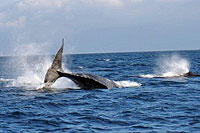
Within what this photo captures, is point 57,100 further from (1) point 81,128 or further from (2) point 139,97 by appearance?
(1) point 81,128

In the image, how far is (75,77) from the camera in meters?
22.3

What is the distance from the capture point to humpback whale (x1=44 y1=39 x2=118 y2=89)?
21.6m

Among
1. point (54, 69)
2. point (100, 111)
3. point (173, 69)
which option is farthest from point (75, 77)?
point (173, 69)

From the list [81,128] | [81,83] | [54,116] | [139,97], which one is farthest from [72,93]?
[81,128]

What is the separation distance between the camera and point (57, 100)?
18.0 m

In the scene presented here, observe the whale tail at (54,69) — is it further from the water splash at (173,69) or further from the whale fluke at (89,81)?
the water splash at (173,69)

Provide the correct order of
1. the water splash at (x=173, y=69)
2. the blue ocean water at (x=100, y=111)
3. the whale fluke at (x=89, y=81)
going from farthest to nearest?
the water splash at (x=173, y=69)
the whale fluke at (x=89, y=81)
the blue ocean water at (x=100, y=111)

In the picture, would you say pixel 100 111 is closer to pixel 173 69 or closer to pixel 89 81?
pixel 89 81

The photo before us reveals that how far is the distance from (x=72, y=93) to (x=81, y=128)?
8.53 meters

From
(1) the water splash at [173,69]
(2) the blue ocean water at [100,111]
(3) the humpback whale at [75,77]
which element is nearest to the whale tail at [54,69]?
(3) the humpback whale at [75,77]

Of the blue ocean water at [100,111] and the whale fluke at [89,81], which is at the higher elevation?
the whale fluke at [89,81]

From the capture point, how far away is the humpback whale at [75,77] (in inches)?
850

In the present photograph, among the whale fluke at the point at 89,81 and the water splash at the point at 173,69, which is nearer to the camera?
the whale fluke at the point at 89,81

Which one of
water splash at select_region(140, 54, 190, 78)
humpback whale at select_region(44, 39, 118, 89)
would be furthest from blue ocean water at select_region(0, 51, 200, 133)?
water splash at select_region(140, 54, 190, 78)
